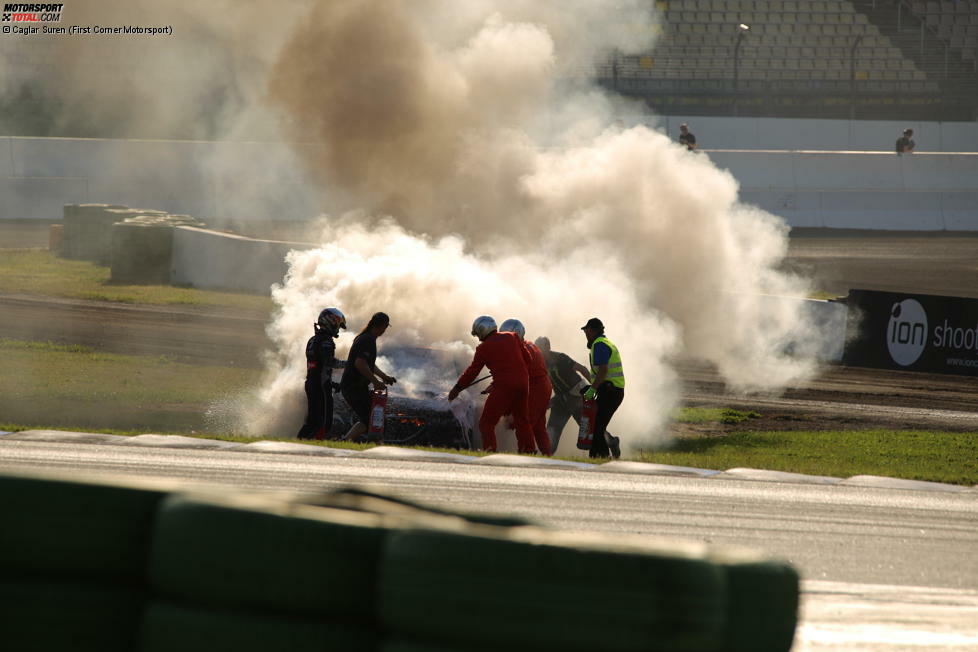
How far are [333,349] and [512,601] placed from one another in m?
9.86

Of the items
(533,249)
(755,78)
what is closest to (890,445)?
(533,249)

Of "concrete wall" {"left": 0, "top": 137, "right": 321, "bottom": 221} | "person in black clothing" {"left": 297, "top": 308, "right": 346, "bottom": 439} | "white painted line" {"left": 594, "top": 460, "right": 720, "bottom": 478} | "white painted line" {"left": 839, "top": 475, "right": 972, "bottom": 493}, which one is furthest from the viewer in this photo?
"concrete wall" {"left": 0, "top": 137, "right": 321, "bottom": 221}

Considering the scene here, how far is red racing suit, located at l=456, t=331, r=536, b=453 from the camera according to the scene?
40.1ft

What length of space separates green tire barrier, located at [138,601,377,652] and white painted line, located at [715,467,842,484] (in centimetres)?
788

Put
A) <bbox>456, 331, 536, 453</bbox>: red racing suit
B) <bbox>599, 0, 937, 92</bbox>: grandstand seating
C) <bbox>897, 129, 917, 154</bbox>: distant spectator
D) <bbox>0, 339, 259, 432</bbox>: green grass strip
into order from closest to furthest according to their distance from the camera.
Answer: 1. <bbox>456, 331, 536, 453</bbox>: red racing suit
2. <bbox>0, 339, 259, 432</bbox>: green grass strip
3. <bbox>897, 129, 917, 154</bbox>: distant spectator
4. <bbox>599, 0, 937, 92</bbox>: grandstand seating

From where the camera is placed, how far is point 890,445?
1462 centimetres

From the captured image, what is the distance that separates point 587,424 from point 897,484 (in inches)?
133

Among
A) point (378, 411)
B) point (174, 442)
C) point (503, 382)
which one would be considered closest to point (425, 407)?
point (378, 411)

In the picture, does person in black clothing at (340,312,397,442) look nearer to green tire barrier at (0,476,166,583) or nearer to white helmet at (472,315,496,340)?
white helmet at (472,315,496,340)

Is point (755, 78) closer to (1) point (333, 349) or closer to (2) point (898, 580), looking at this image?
(1) point (333, 349)

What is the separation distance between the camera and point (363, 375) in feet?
40.3

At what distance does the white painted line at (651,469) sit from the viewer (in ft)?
35.9

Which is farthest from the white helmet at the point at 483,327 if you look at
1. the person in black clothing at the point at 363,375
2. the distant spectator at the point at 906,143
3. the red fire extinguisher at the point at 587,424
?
the distant spectator at the point at 906,143

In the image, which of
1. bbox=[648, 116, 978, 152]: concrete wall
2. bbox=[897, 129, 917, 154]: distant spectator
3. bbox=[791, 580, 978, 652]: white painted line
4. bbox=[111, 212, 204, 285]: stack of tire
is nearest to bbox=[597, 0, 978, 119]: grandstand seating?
bbox=[648, 116, 978, 152]: concrete wall
